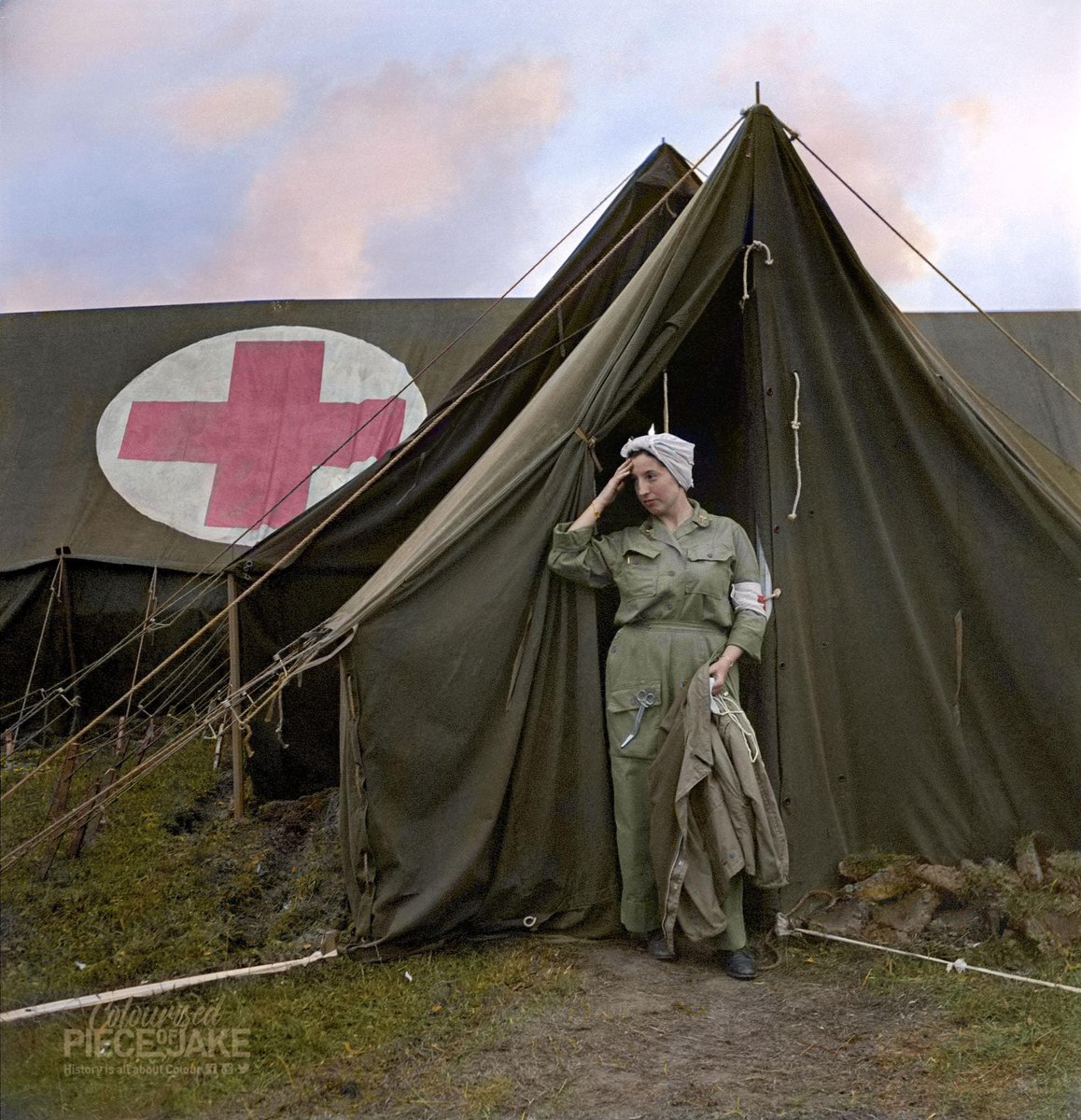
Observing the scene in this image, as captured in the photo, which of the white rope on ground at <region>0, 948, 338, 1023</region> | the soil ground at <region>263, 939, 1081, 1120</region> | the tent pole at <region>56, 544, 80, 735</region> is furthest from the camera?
the tent pole at <region>56, 544, 80, 735</region>

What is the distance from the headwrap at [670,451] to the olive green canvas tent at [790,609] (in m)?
0.13

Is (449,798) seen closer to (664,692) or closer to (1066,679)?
(664,692)

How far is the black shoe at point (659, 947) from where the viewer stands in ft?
10.1

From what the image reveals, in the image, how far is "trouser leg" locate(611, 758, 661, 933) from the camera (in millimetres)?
3107

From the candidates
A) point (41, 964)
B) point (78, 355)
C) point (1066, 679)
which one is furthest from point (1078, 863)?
point (78, 355)

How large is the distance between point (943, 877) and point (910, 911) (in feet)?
0.52

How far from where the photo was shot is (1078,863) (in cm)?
314

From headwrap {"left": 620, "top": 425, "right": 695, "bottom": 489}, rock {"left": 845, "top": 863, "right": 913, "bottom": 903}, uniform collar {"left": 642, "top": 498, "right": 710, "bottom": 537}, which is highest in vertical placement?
headwrap {"left": 620, "top": 425, "right": 695, "bottom": 489}

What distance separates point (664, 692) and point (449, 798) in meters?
0.71

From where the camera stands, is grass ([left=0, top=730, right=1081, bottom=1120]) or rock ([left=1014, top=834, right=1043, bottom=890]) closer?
grass ([left=0, top=730, right=1081, bottom=1120])

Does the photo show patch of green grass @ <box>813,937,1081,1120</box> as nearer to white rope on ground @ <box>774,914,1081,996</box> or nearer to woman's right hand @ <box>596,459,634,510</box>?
white rope on ground @ <box>774,914,1081,996</box>

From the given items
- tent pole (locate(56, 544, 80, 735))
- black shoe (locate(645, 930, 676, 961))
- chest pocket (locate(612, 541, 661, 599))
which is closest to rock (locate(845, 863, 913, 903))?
black shoe (locate(645, 930, 676, 961))

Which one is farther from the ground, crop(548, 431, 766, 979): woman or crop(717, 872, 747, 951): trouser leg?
crop(548, 431, 766, 979): woman

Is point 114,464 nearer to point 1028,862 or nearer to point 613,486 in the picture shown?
point 613,486
